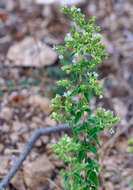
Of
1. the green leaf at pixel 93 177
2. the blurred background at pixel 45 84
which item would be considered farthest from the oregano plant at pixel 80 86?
the blurred background at pixel 45 84

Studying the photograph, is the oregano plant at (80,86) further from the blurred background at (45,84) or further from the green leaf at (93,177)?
the blurred background at (45,84)

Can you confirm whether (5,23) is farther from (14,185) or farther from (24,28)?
(14,185)

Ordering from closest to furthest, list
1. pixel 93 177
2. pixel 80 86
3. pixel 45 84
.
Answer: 1. pixel 80 86
2. pixel 93 177
3. pixel 45 84

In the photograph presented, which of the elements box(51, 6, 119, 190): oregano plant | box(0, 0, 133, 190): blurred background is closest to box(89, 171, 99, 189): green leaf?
box(51, 6, 119, 190): oregano plant

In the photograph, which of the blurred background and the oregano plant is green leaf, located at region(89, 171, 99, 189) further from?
the blurred background

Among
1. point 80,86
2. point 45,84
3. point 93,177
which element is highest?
point 45,84

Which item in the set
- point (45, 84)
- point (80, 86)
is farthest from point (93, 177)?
point (45, 84)

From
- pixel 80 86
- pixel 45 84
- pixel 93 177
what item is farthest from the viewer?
pixel 45 84

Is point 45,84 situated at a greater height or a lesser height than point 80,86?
greater

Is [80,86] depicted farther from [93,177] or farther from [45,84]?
[45,84]
